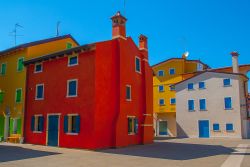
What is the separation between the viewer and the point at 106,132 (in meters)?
21.9

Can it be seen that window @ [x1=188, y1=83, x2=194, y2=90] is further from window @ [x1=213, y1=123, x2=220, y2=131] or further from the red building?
the red building

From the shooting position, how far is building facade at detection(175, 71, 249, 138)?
3688cm

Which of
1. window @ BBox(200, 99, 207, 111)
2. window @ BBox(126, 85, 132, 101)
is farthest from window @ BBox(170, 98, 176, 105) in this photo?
window @ BBox(126, 85, 132, 101)

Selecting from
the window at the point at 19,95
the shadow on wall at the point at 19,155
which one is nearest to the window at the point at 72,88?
the shadow on wall at the point at 19,155

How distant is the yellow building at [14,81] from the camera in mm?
26984

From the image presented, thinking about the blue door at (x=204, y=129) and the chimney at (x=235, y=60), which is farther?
the chimney at (x=235, y=60)

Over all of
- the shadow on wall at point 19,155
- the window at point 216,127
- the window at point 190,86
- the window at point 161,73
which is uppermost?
the window at point 161,73

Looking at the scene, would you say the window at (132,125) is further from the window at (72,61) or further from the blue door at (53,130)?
the window at (72,61)

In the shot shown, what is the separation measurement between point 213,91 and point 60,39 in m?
22.0

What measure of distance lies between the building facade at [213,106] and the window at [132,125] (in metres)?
16.9

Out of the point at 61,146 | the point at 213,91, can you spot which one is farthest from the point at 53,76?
the point at 213,91

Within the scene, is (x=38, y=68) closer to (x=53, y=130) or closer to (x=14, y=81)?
(x=14, y=81)

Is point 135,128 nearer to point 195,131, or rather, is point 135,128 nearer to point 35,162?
point 35,162

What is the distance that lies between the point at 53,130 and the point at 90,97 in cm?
484
